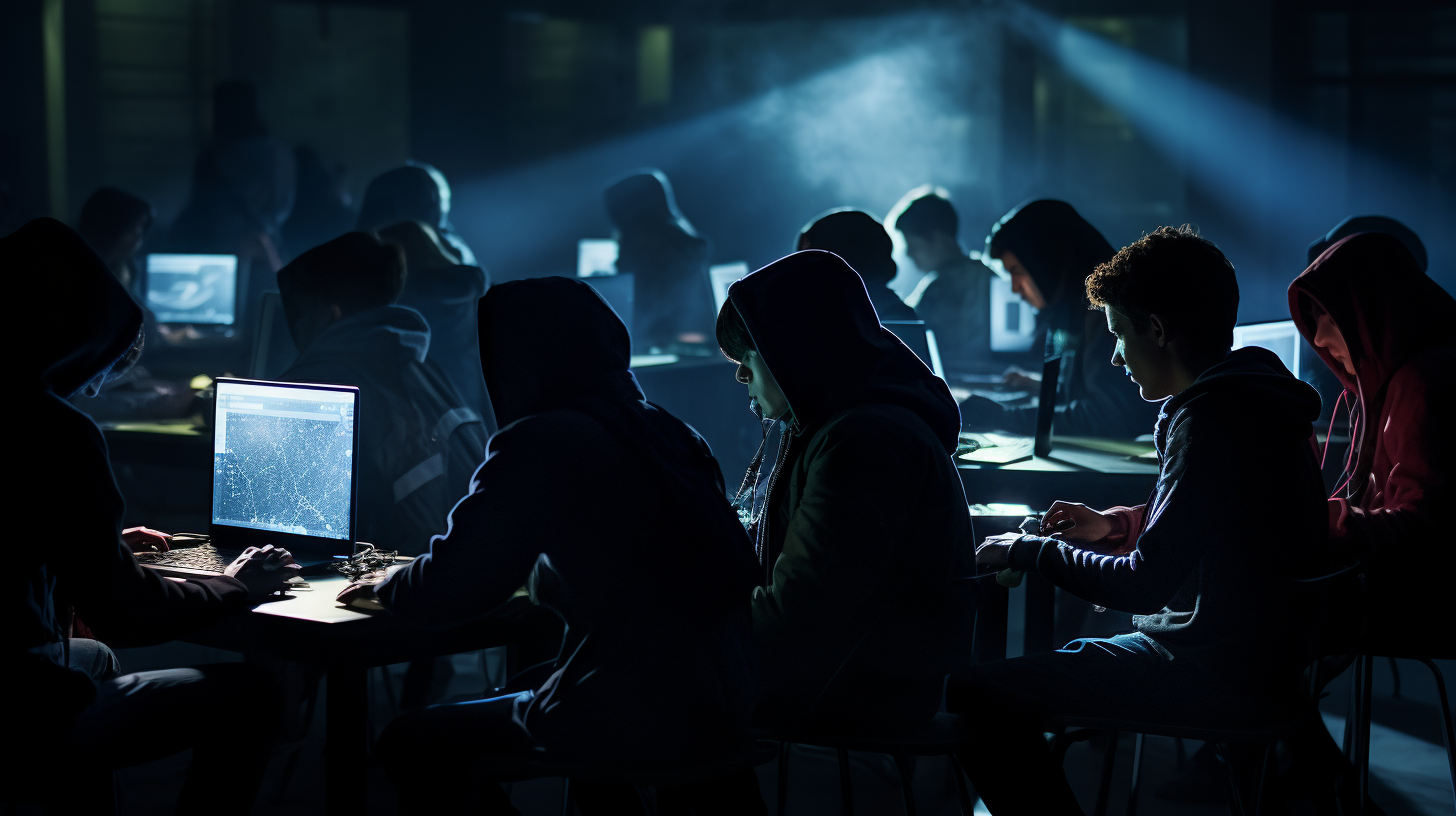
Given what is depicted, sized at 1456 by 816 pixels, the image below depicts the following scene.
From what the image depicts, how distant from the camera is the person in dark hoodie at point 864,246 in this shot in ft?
14.1

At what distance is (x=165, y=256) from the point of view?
19.7 feet

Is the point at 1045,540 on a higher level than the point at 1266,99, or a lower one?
lower

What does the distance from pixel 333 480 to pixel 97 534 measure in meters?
0.57

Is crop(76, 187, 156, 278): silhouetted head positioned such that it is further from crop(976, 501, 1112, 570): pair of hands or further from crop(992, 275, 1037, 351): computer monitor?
crop(976, 501, 1112, 570): pair of hands

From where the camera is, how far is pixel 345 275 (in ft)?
10.6

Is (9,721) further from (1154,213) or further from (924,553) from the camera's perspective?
(1154,213)

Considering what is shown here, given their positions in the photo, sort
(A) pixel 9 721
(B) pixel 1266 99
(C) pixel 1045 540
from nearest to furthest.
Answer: (A) pixel 9 721 < (C) pixel 1045 540 < (B) pixel 1266 99

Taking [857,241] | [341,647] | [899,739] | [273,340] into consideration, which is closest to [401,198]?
[273,340]

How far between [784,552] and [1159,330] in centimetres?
77

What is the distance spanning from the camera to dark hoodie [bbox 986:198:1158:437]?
13.3 feet

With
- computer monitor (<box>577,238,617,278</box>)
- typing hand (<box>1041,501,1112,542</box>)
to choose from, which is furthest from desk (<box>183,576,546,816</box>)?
computer monitor (<box>577,238,617,278</box>)

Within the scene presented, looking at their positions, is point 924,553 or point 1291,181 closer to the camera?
point 924,553

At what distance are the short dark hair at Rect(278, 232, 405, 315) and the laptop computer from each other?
0.51 m

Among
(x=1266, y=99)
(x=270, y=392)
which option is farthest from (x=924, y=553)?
(x=1266, y=99)
